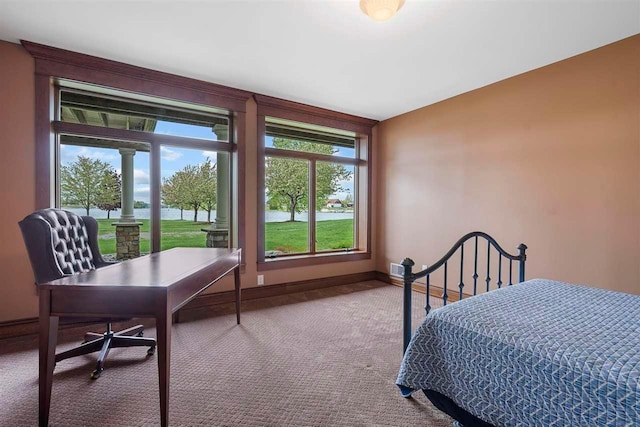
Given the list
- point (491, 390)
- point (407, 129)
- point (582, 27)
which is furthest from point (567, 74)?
point (491, 390)

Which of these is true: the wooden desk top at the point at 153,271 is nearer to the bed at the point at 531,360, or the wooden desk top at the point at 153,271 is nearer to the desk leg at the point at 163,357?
the desk leg at the point at 163,357

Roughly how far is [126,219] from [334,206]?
9.16ft

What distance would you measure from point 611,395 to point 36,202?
402 cm

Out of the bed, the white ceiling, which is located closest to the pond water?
the white ceiling

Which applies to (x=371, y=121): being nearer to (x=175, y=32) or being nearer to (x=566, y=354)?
(x=175, y=32)

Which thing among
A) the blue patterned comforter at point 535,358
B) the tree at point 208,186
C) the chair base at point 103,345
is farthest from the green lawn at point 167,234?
the blue patterned comforter at point 535,358

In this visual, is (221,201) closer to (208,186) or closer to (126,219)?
(208,186)

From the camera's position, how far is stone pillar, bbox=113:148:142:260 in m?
3.21

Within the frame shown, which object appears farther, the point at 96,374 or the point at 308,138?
A: the point at 308,138

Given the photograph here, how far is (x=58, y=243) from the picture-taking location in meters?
2.13

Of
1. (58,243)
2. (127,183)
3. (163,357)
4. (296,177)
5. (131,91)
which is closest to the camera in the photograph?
(163,357)

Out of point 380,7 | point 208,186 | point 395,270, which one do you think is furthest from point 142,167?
point 395,270

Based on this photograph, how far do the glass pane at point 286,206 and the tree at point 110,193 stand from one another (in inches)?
66.1

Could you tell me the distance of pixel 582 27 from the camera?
90.3 inches
